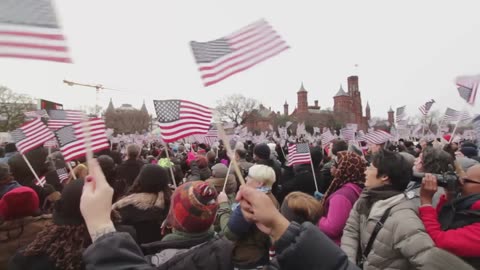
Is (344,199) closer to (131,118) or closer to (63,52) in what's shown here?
(63,52)

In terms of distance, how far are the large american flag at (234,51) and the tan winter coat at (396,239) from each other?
1801 mm

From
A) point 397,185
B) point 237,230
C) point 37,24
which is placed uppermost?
point 37,24

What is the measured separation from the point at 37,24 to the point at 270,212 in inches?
79.4

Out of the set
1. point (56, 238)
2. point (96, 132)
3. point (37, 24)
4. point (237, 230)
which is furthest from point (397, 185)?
point (96, 132)

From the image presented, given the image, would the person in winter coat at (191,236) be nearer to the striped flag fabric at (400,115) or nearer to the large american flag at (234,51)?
the large american flag at (234,51)

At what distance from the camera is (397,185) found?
353 centimetres

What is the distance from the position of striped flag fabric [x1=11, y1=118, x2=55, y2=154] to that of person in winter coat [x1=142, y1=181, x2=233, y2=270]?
252 inches

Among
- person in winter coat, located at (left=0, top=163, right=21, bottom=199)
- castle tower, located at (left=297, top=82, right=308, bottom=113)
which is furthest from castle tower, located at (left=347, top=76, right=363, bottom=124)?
person in winter coat, located at (left=0, top=163, right=21, bottom=199)

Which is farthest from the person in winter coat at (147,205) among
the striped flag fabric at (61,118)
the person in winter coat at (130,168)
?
the striped flag fabric at (61,118)

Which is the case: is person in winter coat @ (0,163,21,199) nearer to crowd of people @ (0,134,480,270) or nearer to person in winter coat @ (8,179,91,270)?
crowd of people @ (0,134,480,270)

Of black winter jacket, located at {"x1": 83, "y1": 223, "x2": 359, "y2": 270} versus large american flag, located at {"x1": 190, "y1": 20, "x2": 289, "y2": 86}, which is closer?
black winter jacket, located at {"x1": 83, "y1": 223, "x2": 359, "y2": 270}

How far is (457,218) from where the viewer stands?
295cm

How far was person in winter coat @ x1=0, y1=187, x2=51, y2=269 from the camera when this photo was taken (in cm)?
328

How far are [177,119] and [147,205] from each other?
326cm
